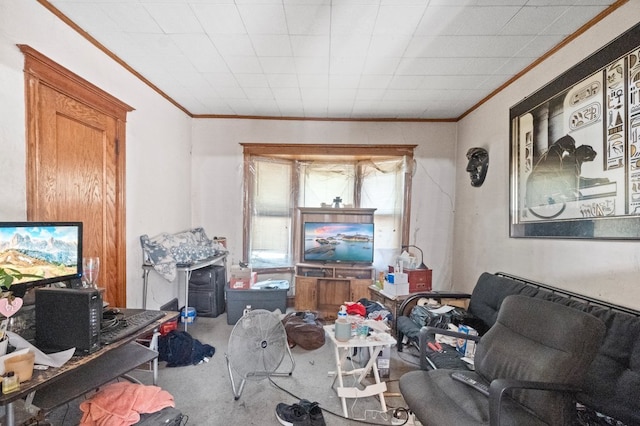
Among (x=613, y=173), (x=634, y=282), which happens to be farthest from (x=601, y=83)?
(x=634, y=282)

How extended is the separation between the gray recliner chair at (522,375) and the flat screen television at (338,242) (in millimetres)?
2271

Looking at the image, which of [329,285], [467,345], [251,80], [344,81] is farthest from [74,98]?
[467,345]

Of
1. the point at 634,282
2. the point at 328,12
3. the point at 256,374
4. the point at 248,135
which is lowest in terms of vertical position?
the point at 256,374

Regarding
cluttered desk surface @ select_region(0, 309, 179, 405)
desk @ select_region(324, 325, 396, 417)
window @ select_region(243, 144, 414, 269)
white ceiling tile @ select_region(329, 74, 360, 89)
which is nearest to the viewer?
cluttered desk surface @ select_region(0, 309, 179, 405)

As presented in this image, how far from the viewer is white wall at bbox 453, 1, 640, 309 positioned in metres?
1.75

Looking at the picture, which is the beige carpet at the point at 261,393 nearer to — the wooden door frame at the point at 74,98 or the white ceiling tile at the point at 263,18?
the wooden door frame at the point at 74,98

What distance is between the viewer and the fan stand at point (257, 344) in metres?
2.07

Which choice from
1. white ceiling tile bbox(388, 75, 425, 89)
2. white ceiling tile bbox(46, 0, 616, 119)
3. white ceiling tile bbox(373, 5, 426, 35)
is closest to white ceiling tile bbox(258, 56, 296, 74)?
white ceiling tile bbox(46, 0, 616, 119)

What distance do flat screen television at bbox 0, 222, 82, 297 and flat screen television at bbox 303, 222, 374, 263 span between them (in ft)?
8.55

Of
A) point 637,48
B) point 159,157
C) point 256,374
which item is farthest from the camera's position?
point 159,157

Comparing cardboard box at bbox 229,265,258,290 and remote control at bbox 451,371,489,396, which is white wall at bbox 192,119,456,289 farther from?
remote control at bbox 451,371,489,396

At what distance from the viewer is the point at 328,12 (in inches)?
75.9

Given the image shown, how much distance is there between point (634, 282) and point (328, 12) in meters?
2.47

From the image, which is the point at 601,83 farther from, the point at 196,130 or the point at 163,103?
the point at 196,130
